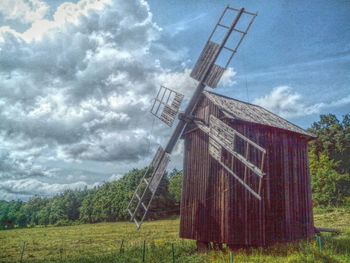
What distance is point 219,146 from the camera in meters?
15.4

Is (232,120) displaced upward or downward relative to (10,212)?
upward

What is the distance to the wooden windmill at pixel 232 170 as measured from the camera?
15688mm

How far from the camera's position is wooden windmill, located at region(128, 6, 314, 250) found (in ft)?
51.5

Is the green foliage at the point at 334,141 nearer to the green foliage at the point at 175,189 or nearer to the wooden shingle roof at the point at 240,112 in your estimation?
the green foliage at the point at 175,189

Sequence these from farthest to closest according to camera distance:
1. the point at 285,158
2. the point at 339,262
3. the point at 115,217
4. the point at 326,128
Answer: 1. the point at 115,217
2. the point at 326,128
3. the point at 285,158
4. the point at 339,262

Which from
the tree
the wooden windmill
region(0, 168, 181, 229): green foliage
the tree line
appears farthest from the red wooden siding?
region(0, 168, 181, 229): green foliage

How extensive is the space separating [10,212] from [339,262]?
284 ft

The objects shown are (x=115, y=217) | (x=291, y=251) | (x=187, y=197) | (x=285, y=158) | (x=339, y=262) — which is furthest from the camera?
(x=115, y=217)

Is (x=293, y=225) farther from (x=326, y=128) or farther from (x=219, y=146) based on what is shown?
(x=326, y=128)

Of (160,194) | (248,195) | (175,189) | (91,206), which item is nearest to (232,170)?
(248,195)

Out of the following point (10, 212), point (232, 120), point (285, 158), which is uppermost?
point (232, 120)

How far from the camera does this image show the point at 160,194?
5822 centimetres

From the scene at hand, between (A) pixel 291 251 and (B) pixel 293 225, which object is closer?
(A) pixel 291 251

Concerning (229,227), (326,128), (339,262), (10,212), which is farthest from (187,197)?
(10,212)
